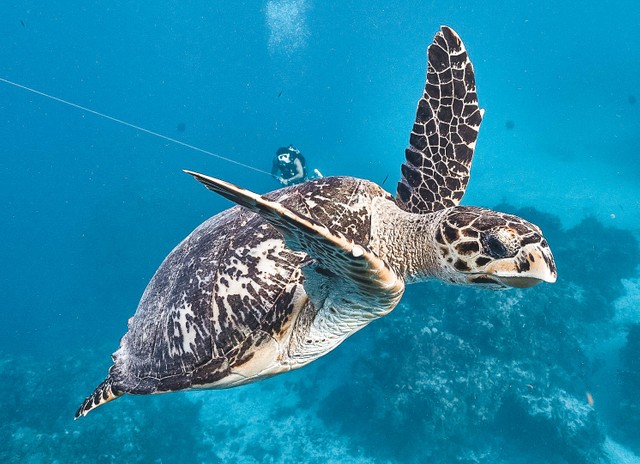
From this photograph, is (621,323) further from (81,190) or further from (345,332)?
(81,190)

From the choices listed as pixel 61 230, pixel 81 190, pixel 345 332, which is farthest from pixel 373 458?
pixel 81 190

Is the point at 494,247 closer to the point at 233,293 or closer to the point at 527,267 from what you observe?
the point at 527,267

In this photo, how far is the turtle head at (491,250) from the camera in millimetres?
1554

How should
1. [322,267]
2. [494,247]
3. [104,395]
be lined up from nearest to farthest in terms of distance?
[322,267] → [494,247] → [104,395]

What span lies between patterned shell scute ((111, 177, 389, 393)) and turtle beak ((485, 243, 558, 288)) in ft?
2.34

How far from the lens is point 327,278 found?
1.59 meters

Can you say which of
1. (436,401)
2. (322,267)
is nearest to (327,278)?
(322,267)

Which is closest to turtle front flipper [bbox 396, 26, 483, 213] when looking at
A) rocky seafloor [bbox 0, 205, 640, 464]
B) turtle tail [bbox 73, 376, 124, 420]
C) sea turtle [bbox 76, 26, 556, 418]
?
sea turtle [bbox 76, 26, 556, 418]

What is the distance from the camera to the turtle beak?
4.95ft

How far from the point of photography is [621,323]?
385 inches

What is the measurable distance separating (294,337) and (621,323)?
10.7 metres

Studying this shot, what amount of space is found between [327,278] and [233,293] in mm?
652

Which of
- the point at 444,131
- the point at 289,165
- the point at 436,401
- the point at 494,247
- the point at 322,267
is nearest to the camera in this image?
the point at 322,267

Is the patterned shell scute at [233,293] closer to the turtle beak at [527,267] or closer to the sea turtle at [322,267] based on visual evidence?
the sea turtle at [322,267]
